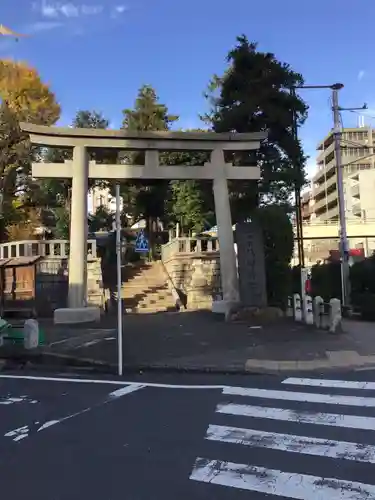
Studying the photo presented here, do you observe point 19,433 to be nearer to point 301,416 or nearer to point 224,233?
point 301,416

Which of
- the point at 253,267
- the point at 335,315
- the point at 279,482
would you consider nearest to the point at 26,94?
the point at 253,267

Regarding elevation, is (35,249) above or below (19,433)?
above

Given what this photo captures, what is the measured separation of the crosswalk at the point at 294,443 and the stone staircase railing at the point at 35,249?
833 inches

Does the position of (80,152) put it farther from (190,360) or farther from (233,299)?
(190,360)

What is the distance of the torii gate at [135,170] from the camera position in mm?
19781

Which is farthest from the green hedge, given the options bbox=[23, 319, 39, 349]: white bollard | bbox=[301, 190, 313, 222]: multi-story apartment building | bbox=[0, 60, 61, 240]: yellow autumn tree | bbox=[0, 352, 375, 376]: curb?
bbox=[301, 190, 313, 222]: multi-story apartment building

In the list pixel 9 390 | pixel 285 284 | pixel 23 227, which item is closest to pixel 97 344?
pixel 9 390

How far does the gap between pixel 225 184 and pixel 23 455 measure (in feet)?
54.0

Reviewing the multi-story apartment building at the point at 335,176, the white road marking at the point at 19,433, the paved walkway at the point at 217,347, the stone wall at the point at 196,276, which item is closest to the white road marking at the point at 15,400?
the white road marking at the point at 19,433

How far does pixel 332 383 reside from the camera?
29.2 ft

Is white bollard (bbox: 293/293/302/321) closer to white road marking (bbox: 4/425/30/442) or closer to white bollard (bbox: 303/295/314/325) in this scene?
white bollard (bbox: 303/295/314/325)

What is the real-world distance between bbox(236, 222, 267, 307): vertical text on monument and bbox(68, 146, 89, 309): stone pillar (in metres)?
5.79

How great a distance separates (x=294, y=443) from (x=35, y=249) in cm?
2459

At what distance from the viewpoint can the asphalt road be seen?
4.55 m
